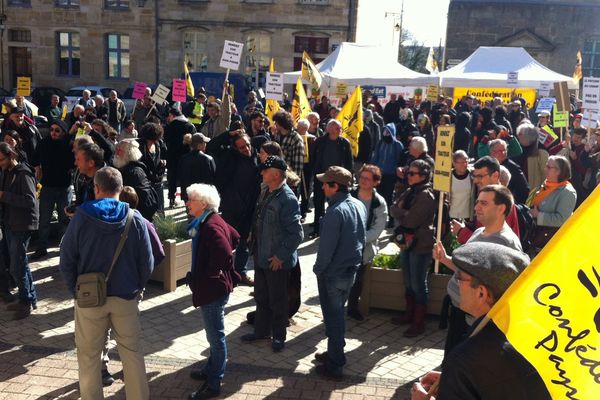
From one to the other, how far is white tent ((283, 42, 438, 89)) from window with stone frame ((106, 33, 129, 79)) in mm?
14855

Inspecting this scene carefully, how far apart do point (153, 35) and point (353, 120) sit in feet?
71.7

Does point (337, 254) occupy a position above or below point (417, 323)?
above

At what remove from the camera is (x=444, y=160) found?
5941mm

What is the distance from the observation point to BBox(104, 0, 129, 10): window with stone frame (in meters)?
30.7

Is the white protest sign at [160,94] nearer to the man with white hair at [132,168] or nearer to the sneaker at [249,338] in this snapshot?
the man with white hair at [132,168]

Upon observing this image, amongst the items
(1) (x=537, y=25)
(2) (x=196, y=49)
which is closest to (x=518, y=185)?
(2) (x=196, y=49)

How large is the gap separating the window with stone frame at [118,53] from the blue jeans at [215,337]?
2849 cm

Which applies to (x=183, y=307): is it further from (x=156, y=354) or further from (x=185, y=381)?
(x=185, y=381)

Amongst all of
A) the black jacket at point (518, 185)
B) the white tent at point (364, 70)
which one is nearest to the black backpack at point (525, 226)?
the black jacket at point (518, 185)

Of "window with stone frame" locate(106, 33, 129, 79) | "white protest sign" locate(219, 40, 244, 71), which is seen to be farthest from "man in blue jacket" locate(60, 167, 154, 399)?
"window with stone frame" locate(106, 33, 129, 79)

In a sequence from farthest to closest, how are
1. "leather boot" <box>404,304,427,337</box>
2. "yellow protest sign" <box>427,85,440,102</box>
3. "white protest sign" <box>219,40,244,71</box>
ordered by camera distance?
"yellow protest sign" <box>427,85,440,102</box>
"white protest sign" <box>219,40,244,71</box>
"leather boot" <box>404,304,427,337</box>

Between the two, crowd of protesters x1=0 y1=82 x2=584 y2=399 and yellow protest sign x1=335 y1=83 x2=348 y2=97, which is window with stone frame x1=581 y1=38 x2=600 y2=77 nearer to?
yellow protest sign x1=335 y1=83 x2=348 y2=97

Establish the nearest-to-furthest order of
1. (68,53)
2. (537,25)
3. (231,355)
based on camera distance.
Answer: (231,355), (68,53), (537,25)

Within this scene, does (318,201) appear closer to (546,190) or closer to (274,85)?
(546,190)
